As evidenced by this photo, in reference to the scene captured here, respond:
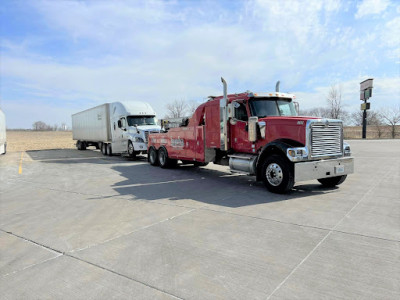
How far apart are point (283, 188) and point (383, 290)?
14.5 feet

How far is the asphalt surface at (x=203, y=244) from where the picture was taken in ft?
10.3

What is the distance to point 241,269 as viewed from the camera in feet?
11.5

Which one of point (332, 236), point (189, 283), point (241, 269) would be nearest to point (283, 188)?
point (332, 236)

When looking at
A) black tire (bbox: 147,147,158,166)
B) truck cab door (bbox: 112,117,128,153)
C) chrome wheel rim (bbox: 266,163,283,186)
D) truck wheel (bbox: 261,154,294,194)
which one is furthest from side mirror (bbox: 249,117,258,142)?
truck cab door (bbox: 112,117,128,153)

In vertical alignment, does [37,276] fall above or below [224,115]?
below

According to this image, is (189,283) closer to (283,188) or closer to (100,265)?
(100,265)

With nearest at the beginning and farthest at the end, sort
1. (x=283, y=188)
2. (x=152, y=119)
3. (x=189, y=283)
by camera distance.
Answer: (x=189, y=283)
(x=283, y=188)
(x=152, y=119)

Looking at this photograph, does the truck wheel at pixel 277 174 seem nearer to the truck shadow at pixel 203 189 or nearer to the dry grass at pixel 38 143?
the truck shadow at pixel 203 189

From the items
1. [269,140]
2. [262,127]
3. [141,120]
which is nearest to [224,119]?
[262,127]

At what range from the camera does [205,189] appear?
27.7ft

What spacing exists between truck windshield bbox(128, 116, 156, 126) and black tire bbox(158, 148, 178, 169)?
527 cm

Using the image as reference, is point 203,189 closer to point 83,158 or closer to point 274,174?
point 274,174

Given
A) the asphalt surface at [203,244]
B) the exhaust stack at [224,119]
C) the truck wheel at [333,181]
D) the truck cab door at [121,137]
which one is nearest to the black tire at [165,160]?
the exhaust stack at [224,119]

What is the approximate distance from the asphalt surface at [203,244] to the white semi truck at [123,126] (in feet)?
31.9
